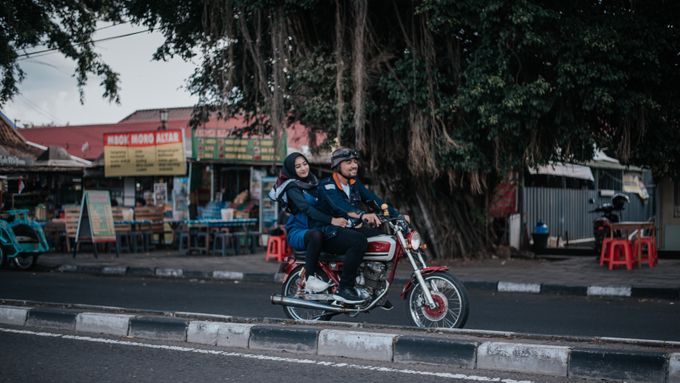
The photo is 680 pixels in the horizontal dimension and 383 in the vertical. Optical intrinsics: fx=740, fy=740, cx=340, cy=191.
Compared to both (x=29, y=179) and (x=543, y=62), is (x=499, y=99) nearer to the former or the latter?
(x=543, y=62)

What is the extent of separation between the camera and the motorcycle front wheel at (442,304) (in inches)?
253

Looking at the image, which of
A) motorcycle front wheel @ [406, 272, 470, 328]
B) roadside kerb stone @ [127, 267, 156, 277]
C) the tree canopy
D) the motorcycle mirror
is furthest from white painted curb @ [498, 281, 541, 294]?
roadside kerb stone @ [127, 267, 156, 277]

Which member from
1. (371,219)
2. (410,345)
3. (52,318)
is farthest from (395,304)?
(52,318)

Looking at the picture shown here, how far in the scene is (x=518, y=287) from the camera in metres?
11.2

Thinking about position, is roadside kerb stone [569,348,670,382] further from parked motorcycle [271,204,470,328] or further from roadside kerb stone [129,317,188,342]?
roadside kerb stone [129,317,188,342]

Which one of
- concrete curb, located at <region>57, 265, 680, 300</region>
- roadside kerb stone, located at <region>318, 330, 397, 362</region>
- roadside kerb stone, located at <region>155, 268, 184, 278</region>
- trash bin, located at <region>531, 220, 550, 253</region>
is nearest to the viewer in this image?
roadside kerb stone, located at <region>318, 330, 397, 362</region>

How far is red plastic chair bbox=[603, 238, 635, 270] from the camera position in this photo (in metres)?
12.9

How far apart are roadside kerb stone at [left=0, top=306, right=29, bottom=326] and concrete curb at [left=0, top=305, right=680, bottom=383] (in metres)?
0.33

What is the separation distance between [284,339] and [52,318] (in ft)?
9.41

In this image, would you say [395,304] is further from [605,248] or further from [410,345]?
[605,248]

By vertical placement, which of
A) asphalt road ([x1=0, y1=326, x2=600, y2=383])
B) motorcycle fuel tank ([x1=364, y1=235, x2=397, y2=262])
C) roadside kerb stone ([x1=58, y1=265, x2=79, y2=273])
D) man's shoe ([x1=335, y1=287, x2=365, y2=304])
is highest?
motorcycle fuel tank ([x1=364, y1=235, x2=397, y2=262])

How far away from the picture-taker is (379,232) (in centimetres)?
713

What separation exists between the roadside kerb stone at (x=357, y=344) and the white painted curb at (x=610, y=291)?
576cm

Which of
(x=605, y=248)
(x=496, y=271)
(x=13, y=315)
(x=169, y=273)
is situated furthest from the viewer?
(x=169, y=273)
